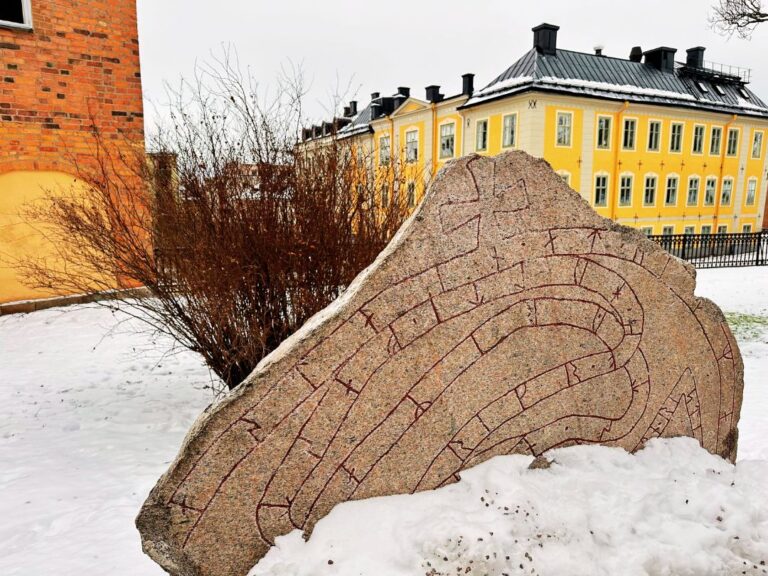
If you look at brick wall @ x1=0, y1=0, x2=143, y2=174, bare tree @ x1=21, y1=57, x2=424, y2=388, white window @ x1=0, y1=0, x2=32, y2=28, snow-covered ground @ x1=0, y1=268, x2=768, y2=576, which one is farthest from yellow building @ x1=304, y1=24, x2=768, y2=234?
snow-covered ground @ x1=0, y1=268, x2=768, y2=576

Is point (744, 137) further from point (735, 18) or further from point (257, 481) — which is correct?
point (257, 481)

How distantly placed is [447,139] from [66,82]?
59.8 ft

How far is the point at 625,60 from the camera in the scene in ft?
79.5

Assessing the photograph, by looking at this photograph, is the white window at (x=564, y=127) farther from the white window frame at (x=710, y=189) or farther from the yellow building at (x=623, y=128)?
the white window frame at (x=710, y=189)

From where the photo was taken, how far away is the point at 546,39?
21906 millimetres

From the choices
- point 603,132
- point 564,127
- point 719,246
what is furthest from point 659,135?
point 719,246

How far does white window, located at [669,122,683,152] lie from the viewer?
24125 mm

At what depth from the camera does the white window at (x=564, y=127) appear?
2100 cm

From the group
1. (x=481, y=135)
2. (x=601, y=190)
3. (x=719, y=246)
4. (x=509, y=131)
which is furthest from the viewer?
(x=601, y=190)

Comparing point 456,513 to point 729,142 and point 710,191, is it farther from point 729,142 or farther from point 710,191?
point 729,142

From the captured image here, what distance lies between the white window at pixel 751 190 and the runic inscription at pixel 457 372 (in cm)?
2931

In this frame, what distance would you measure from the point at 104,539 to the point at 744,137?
31.2 meters

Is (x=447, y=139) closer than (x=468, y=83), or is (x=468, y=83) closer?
(x=468, y=83)

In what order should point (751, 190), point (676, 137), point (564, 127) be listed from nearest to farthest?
point (564, 127) → point (676, 137) → point (751, 190)
